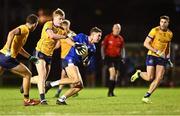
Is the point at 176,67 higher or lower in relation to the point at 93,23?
lower

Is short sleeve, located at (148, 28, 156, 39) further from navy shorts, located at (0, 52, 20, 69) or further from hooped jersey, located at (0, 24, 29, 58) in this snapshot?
navy shorts, located at (0, 52, 20, 69)

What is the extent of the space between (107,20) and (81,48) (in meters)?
26.0

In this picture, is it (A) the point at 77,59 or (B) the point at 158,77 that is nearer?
(A) the point at 77,59

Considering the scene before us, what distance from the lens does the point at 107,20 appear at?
138 ft

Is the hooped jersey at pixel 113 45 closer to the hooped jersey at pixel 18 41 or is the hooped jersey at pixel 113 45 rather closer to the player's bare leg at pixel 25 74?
the player's bare leg at pixel 25 74

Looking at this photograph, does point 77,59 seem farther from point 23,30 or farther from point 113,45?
point 113,45

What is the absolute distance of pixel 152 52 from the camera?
17750 millimetres

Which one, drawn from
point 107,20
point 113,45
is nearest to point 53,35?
point 113,45

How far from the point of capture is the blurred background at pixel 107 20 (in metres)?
31.8

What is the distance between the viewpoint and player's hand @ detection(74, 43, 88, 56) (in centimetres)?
1602

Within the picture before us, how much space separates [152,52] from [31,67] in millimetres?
13537

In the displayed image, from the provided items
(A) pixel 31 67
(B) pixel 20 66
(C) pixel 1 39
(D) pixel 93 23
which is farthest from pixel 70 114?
(D) pixel 93 23

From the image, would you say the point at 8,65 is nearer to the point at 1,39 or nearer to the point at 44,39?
the point at 44,39

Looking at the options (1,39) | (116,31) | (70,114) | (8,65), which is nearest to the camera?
(70,114)
